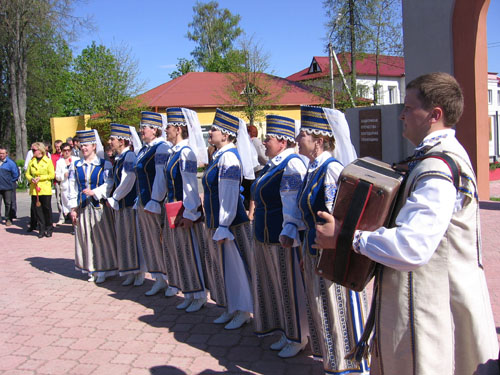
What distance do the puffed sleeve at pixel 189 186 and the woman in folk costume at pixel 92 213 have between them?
181cm

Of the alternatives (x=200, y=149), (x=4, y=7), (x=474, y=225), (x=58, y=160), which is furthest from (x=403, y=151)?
(x=4, y=7)

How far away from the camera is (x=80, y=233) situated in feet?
21.8

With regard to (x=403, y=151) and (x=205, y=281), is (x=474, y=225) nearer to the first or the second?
(x=205, y=281)

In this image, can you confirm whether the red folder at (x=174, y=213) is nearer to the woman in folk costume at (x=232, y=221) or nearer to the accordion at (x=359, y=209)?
the woman in folk costume at (x=232, y=221)

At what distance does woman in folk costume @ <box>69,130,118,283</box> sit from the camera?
6.43 metres

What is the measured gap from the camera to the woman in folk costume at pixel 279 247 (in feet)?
12.5

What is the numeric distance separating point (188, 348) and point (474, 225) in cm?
301

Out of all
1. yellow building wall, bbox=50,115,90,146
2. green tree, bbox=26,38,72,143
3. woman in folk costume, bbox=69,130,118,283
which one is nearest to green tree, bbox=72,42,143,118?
yellow building wall, bbox=50,115,90,146

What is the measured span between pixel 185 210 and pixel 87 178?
2042 mm

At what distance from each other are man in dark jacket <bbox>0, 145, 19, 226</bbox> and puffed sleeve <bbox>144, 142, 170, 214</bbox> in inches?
290

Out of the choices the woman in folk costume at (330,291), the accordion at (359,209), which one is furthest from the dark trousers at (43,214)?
the accordion at (359,209)

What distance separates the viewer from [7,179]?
11367 millimetres

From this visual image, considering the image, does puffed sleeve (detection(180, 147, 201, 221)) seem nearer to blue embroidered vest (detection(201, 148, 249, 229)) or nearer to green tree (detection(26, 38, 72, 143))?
blue embroidered vest (detection(201, 148, 249, 229))

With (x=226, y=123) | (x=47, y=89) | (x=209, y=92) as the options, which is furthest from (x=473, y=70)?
(x=47, y=89)
